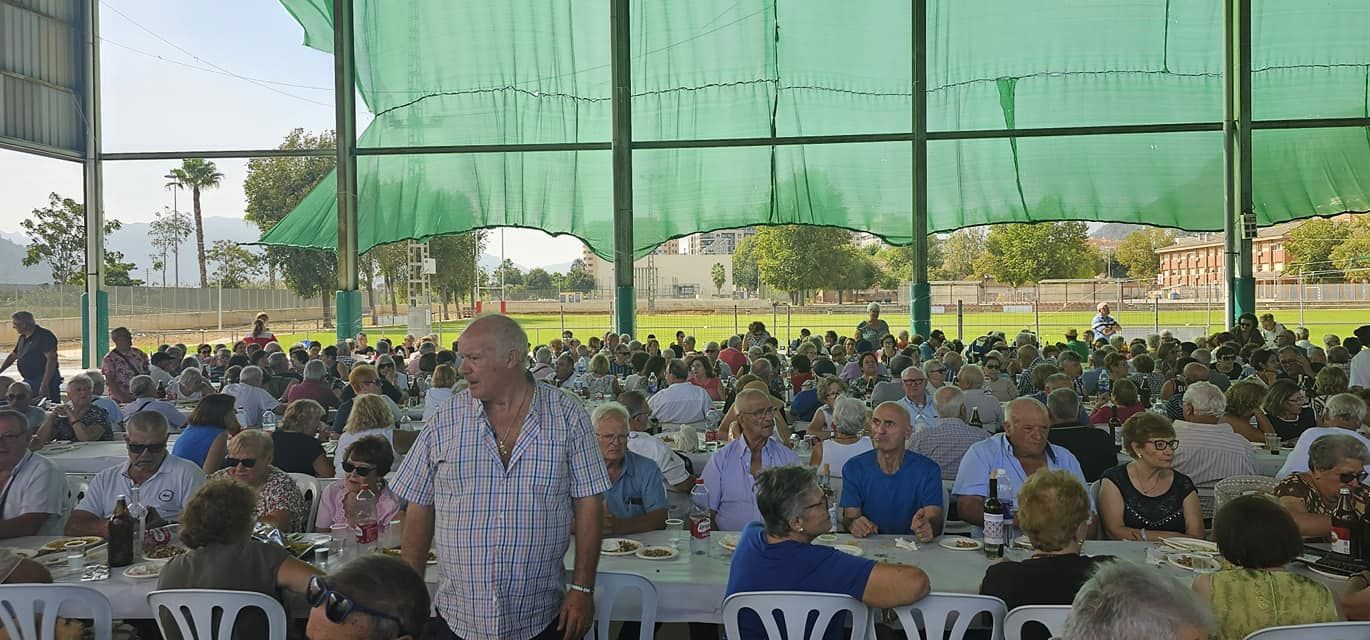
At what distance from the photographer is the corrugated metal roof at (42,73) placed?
57.6 feet

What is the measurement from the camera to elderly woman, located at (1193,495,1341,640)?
3.08 m

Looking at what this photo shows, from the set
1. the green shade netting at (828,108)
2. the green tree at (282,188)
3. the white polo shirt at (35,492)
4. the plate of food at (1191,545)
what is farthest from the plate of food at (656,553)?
the green tree at (282,188)

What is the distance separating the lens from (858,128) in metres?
18.4

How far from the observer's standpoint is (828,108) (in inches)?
727

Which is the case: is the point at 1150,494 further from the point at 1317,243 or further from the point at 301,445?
the point at 1317,243

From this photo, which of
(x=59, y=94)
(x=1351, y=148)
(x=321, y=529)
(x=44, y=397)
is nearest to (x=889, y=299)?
(x=1351, y=148)

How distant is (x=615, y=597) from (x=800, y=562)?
81 centimetres

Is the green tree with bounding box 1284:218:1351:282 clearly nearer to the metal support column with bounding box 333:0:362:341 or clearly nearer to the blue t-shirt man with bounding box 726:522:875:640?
the metal support column with bounding box 333:0:362:341

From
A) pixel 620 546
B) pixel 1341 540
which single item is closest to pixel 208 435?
pixel 620 546

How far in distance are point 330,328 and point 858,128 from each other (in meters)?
37.4

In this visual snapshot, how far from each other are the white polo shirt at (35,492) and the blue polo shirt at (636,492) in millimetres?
2953

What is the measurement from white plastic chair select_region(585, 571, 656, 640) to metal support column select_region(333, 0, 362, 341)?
15992 mm

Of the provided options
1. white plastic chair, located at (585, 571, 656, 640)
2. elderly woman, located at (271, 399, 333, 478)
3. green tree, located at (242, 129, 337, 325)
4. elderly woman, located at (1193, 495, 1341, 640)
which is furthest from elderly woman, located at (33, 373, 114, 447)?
green tree, located at (242, 129, 337, 325)

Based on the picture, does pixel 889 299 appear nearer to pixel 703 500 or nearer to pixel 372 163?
pixel 372 163
